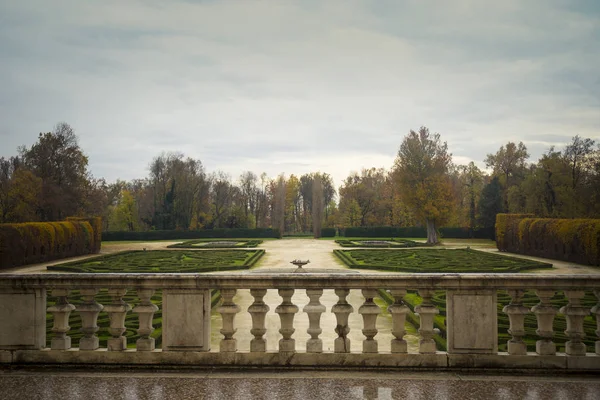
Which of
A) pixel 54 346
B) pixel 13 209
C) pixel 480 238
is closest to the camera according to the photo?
pixel 54 346

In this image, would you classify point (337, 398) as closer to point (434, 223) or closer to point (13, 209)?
point (434, 223)

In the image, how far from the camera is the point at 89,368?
4805 mm

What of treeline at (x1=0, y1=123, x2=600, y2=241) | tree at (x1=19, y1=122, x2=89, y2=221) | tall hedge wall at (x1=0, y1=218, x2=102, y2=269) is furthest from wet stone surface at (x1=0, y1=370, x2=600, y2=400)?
tree at (x1=19, y1=122, x2=89, y2=221)

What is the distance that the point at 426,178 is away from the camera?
43812 millimetres

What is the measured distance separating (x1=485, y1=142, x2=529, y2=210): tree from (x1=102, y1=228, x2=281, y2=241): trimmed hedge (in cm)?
2987

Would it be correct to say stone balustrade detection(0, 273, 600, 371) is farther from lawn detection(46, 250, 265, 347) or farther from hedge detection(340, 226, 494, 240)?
hedge detection(340, 226, 494, 240)

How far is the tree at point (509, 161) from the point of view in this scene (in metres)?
61.5

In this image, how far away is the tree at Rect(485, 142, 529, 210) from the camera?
202 ft

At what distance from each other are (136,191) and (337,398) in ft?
280

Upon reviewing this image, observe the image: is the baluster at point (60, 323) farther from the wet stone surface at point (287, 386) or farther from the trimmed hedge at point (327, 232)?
the trimmed hedge at point (327, 232)

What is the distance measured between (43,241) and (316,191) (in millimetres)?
37175

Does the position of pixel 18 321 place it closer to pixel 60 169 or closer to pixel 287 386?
pixel 287 386

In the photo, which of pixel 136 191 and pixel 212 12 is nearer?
pixel 212 12

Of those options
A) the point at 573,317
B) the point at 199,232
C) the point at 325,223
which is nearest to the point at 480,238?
the point at 325,223
